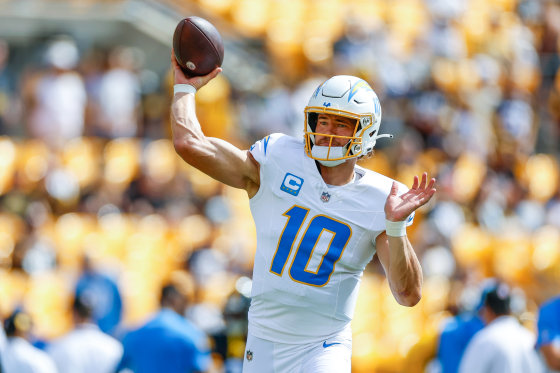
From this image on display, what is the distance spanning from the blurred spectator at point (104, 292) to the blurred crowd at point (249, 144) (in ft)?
0.05

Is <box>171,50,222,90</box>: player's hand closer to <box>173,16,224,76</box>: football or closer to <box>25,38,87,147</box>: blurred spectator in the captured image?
<box>173,16,224,76</box>: football

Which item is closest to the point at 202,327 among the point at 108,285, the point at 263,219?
the point at 108,285

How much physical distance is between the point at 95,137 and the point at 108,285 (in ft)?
10.5

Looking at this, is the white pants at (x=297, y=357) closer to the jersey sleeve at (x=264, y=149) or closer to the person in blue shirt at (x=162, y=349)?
the jersey sleeve at (x=264, y=149)

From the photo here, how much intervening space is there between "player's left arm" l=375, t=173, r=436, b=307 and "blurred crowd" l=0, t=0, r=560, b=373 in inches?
99.7

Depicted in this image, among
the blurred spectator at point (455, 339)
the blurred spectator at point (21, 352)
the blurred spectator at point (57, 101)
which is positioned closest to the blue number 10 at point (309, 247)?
the blurred spectator at point (21, 352)

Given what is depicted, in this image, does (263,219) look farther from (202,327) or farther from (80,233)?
(80,233)

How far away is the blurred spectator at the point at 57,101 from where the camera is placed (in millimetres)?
10953

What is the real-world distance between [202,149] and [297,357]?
0.89m

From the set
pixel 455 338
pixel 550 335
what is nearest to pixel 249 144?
pixel 455 338

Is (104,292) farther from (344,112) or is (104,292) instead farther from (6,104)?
(344,112)

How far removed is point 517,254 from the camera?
33.0 ft

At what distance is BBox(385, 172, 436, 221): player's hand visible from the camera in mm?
3906

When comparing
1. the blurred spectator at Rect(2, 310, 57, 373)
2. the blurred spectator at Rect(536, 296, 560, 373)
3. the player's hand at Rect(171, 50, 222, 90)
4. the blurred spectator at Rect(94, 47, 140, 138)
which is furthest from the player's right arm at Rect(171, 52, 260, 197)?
the blurred spectator at Rect(94, 47, 140, 138)
